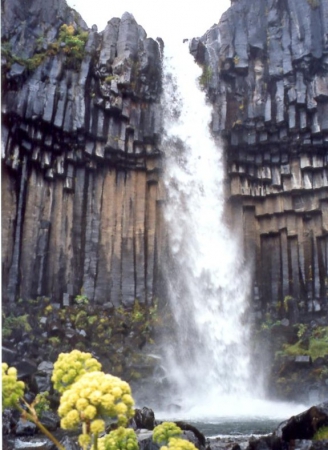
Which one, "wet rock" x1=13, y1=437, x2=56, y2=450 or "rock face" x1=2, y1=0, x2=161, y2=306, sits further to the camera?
"rock face" x1=2, y1=0, x2=161, y2=306

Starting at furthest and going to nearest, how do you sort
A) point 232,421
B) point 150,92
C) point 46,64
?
point 150,92
point 46,64
point 232,421

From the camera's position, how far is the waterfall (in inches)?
632

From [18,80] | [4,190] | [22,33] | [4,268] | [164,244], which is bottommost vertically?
[4,268]

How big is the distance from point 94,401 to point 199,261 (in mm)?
15770

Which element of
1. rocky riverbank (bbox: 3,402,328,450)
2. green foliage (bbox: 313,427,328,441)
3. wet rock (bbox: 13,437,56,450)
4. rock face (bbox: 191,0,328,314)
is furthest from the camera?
rock face (bbox: 191,0,328,314)

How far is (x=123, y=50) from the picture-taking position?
62.4ft

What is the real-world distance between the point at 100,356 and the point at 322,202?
8829mm

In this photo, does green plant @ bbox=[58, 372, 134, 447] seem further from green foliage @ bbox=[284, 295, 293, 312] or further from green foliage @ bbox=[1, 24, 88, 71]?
green foliage @ bbox=[1, 24, 88, 71]

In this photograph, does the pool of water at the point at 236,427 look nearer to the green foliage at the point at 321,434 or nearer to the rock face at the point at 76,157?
the green foliage at the point at 321,434

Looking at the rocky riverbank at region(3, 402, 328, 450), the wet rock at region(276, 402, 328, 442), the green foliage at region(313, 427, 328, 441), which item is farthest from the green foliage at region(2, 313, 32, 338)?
the green foliage at region(313, 427, 328, 441)

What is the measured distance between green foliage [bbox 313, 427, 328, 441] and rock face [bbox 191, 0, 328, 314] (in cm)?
872

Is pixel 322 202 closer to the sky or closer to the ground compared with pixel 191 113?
closer to the ground

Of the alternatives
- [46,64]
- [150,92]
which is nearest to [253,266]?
[150,92]

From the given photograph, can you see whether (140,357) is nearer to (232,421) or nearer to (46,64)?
(232,421)
